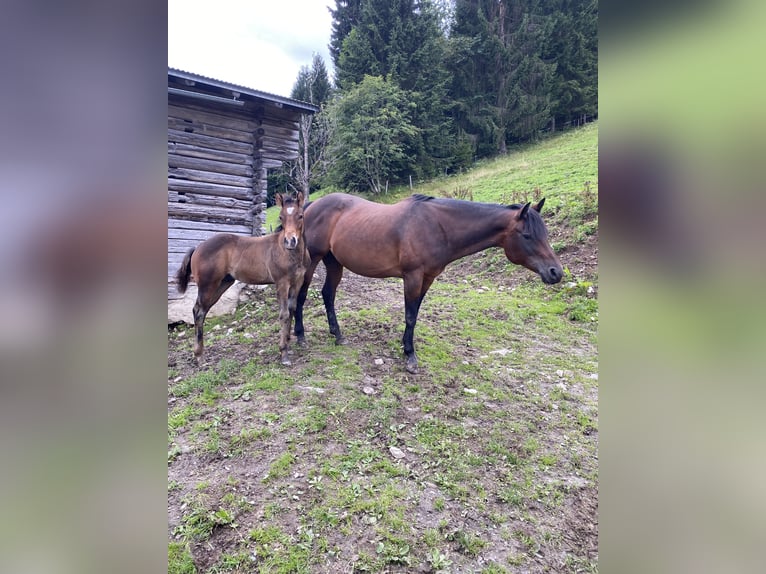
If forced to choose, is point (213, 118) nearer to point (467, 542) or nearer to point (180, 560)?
point (180, 560)

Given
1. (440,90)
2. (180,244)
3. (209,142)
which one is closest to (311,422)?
(180,244)

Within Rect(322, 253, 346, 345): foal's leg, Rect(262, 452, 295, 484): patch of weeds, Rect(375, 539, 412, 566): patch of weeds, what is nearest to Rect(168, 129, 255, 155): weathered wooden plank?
Rect(322, 253, 346, 345): foal's leg

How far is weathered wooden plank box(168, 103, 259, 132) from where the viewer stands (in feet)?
21.5

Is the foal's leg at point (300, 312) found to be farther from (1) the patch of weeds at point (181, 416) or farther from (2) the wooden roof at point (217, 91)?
(2) the wooden roof at point (217, 91)

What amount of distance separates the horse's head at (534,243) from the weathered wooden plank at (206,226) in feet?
18.5

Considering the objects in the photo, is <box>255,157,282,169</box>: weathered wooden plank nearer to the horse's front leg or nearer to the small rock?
the horse's front leg

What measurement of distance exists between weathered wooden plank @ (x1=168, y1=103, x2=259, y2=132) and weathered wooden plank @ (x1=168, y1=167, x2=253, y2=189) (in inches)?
35.6

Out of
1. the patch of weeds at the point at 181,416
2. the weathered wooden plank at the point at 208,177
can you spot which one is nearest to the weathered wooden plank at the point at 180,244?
the weathered wooden plank at the point at 208,177

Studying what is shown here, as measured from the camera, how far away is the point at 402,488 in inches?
→ 94.9

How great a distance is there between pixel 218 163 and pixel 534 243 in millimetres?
6095

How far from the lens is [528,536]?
208 cm
